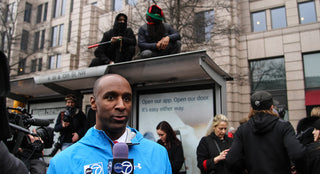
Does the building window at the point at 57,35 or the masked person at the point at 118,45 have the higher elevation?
the building window at the point at 57,35

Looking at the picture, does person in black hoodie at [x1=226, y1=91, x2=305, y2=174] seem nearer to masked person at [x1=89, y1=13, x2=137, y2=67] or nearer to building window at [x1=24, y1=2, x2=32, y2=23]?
masked person at [x1=89, y1=13, x2=137, y2=67]

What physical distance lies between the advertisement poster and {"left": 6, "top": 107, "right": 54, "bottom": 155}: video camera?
2.73m

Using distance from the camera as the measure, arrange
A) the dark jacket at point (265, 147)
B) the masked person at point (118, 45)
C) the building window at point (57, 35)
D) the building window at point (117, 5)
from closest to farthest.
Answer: the dark jacket at point (265, 147) → the masked person at point (118, 45) → the building window at point (117, 5) → the building window at point (57, 35)

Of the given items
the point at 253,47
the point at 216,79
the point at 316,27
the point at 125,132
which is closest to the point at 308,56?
the point at 316,27

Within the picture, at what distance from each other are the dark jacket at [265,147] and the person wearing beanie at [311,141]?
23 cm

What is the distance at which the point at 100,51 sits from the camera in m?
6.82

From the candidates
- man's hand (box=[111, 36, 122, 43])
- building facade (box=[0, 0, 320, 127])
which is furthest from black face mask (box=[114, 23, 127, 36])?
building facade (box=[0, 0, 320, 127])

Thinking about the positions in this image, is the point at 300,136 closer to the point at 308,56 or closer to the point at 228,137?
the point at 228,137

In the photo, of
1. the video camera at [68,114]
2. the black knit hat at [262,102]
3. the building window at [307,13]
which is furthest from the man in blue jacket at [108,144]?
the building window at [307,13]

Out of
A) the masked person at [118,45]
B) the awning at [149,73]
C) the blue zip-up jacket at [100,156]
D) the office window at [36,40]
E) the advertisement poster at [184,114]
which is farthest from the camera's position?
the office window at [36,40]

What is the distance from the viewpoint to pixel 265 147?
10.2 ft

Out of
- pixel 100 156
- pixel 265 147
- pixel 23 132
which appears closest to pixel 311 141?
pixel 265 147

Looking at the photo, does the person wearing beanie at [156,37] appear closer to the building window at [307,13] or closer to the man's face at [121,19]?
the man's face at [121,19]

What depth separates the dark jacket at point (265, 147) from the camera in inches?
118
